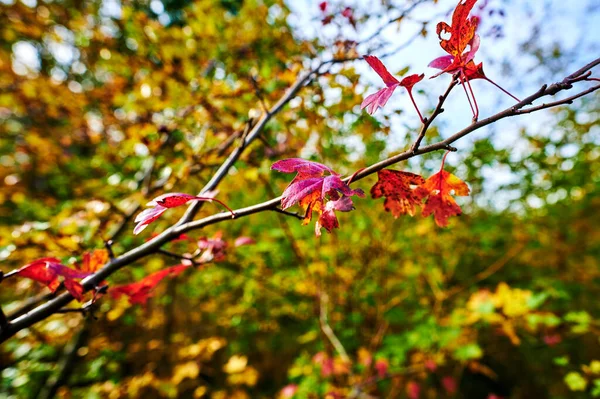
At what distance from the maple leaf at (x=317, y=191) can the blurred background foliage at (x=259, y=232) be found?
634mm

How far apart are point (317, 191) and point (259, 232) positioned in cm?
259

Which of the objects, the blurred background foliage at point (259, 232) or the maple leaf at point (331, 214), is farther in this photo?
Answer: the blurred background foliage at point (259, 232)

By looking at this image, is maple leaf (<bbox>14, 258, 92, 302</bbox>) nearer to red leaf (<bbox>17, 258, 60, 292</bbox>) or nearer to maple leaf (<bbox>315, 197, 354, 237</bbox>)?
red leaf (<bbox>17, 258, 60, 292</bbox>)

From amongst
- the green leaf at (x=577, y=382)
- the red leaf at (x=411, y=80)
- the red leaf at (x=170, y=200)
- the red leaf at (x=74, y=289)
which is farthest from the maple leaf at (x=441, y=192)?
the green leaf at (x=577, y=382)

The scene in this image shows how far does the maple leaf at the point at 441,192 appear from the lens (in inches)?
31.4

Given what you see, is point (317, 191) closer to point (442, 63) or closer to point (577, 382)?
point (442, 63)

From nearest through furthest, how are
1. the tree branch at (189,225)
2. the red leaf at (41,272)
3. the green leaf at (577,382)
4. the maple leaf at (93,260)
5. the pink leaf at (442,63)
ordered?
the tree branch at (189,225) → the pink leaf at (442,63) → the red leaf at (41,272) → the maple leaf at (93,260) → the green leaf at (577,382)

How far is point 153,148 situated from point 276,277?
1763mm

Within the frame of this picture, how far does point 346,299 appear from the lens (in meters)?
3.05

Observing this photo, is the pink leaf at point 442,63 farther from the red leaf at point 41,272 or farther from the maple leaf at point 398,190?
the red leaf at point 41,272

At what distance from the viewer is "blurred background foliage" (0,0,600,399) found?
172 cm

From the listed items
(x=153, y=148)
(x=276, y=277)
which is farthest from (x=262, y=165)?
(x=276, y=277)

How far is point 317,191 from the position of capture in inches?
26.9

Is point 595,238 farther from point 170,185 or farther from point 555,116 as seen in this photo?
point 170,185
